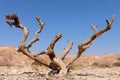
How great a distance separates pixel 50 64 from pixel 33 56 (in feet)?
3.44

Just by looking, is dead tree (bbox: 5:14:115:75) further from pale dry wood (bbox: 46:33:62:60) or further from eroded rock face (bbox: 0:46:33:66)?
eroded rock face (bbox: 0:46:33:66)

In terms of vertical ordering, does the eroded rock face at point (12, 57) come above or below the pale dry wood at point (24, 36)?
above

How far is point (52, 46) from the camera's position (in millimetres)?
18594

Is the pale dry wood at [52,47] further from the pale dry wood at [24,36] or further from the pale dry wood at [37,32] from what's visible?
the pale dry wood at [37,32]

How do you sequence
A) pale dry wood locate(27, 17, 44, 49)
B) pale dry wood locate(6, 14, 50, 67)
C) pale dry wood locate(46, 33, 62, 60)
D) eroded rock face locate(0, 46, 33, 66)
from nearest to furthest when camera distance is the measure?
pale dry wood locate(46, 33, 62, 60) < pale dry wood locate(6, 14, 50, 67) < pale dry wood locate(27, 17, 44, 49) < eroded rock face locate(0, 46, 33, 66)

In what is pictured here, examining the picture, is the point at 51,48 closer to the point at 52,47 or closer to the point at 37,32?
the point at 52,47

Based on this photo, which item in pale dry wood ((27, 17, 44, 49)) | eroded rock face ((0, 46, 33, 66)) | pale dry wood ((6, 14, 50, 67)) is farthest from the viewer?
eroded rock face ((0, 46, 33, 66))

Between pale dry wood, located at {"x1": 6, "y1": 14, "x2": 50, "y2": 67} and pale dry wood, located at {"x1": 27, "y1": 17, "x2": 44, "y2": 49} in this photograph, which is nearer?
pale dry wood, located at {"x1": 6, "y1": 14, "x2": 50, "y2": 67}

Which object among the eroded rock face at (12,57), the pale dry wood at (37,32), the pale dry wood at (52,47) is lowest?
the pale dry wood at (52,47)

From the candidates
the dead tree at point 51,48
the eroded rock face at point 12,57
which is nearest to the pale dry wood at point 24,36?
the dead tree at point 51,48

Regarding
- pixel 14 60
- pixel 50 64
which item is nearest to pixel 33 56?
pixel 50 64

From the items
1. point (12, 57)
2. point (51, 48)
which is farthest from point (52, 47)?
point (12, 57)

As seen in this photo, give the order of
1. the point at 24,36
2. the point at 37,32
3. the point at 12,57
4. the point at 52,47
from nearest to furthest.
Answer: the point at 52,47, the point at 24,36, the point at 37,32, the point at 12,57

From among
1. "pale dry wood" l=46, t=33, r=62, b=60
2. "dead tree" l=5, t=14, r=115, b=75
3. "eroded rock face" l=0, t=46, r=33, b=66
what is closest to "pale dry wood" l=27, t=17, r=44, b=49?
"dead tree" l=5, t=14, r=115, b=75
